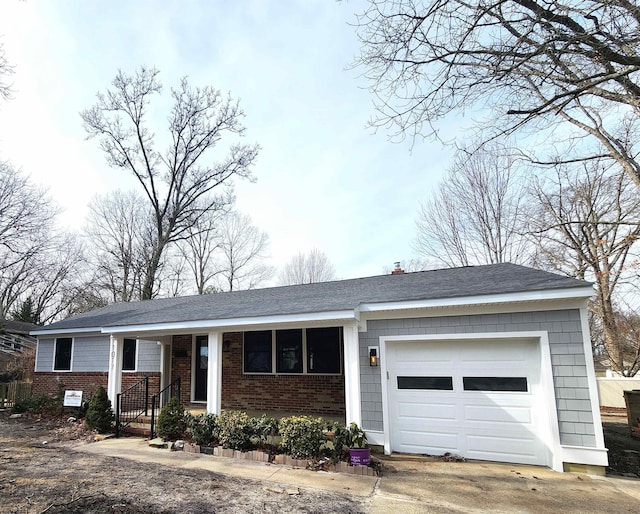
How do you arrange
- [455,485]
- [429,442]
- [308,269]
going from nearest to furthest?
[455,485]
[429,442]
[308,269]

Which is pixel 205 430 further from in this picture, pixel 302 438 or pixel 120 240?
pixel 120 240

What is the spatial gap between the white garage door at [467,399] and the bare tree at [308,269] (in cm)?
2477

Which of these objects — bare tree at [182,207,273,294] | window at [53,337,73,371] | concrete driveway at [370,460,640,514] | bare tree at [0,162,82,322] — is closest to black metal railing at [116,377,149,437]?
window at [53,337,73,371]

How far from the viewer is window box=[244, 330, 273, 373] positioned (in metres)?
10.4

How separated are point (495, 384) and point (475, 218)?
14.2 meters

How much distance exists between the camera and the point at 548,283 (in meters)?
6.16

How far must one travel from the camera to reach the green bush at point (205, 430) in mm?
7215

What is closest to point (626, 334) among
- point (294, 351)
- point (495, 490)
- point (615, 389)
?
point (615, 389)

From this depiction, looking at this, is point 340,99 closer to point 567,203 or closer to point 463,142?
point 463,142

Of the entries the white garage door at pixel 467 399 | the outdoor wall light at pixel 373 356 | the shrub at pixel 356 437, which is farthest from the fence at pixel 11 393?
the white garage door at pixel 467 399

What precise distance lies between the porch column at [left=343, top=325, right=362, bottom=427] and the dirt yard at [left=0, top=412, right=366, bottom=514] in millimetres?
1880

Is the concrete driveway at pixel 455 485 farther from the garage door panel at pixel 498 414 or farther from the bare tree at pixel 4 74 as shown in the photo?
the bare tree at pixel 4 74

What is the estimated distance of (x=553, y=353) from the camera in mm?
6051

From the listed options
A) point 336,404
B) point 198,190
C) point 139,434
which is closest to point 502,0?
point 336,404
